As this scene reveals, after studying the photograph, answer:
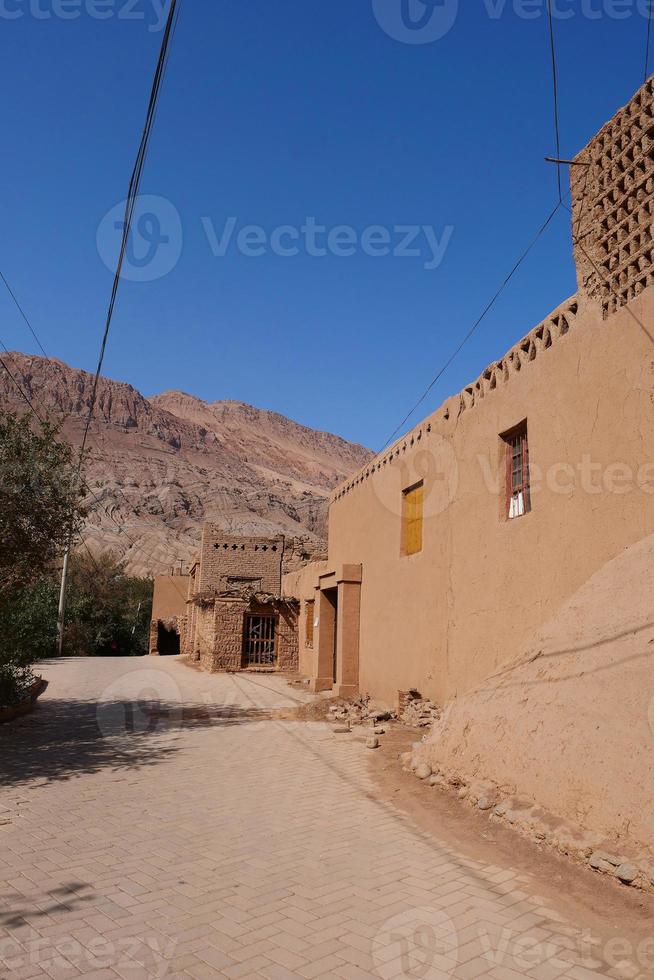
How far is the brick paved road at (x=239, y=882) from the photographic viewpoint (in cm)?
341

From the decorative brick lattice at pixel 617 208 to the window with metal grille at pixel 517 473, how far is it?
2.06 metres

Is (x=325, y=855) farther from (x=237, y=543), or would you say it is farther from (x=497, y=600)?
(x=237, y=543)

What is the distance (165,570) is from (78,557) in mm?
9884

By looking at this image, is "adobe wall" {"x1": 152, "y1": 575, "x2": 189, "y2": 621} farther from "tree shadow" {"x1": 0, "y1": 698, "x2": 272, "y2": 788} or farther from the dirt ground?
the dirt ground

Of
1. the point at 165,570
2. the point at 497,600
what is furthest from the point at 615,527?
the point at 165,570

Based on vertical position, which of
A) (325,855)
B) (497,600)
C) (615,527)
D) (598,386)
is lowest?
(325,855)

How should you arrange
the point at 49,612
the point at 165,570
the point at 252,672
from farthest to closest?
the point at 165,570, the point at 49,612, the point at 252,672

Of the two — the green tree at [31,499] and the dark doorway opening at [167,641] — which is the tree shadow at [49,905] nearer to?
the green tree at [31,499]

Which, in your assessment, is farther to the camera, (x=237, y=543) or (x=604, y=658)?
(x=237, y=543)

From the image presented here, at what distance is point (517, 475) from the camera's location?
8688 millimetres

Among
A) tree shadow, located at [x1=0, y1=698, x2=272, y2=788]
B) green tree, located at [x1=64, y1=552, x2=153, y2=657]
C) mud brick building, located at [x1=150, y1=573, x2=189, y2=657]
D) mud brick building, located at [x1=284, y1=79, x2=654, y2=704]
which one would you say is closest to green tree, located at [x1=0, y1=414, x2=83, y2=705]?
tree shadow, located at [x1=0, y1=698, x2=272, y2=788]

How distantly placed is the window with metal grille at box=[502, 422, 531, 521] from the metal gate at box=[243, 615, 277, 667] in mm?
13743

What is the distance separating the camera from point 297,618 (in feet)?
69.8

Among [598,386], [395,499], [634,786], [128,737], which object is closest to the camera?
[634,786]
